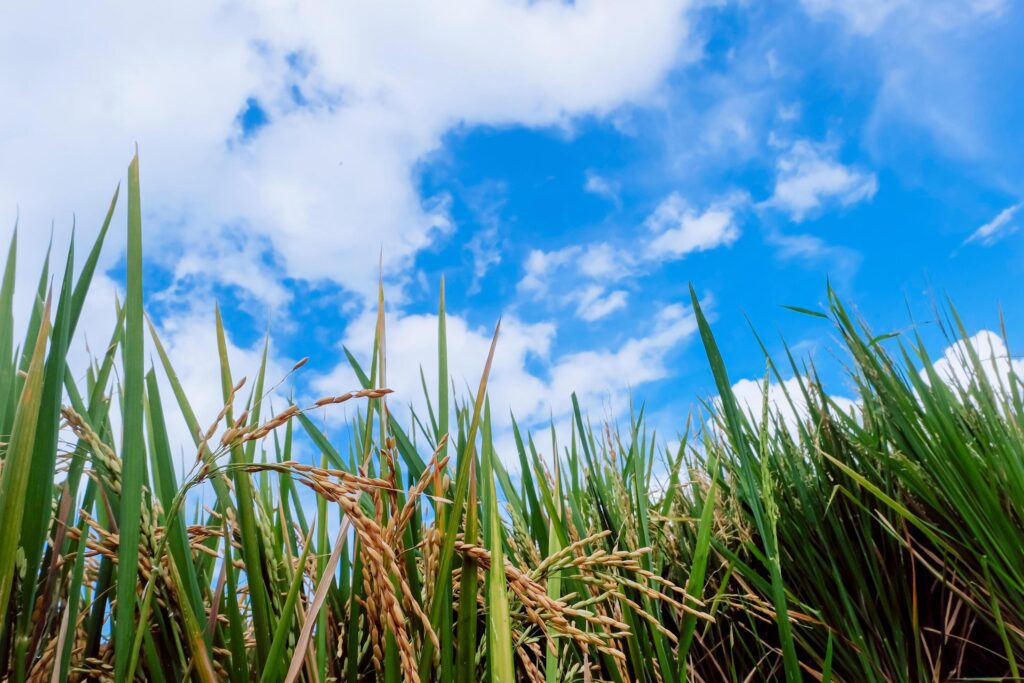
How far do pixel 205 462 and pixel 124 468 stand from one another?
97 millimetres

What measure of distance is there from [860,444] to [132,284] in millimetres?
2103

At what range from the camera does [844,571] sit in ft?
6.57

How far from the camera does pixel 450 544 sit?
82 centimetres

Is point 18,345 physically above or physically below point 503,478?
above

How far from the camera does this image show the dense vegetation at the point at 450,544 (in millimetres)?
793

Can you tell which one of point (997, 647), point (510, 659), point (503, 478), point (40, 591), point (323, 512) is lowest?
point (997, 647)

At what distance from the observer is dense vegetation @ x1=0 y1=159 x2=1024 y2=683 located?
2.60ft

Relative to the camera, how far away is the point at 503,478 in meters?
1.83

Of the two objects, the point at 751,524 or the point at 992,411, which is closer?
the point at 992,411

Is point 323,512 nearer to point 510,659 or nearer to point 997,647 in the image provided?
point 510,659

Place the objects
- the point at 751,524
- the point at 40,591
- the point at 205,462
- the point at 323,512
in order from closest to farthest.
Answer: the point at 205,462
the point at 40,591
the point at 323,512
the point at 751,524

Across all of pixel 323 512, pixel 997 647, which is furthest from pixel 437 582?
pixel 997 647

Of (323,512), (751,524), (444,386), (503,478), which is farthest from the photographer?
(751,524)

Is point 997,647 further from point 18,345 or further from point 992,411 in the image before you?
point 18,345
